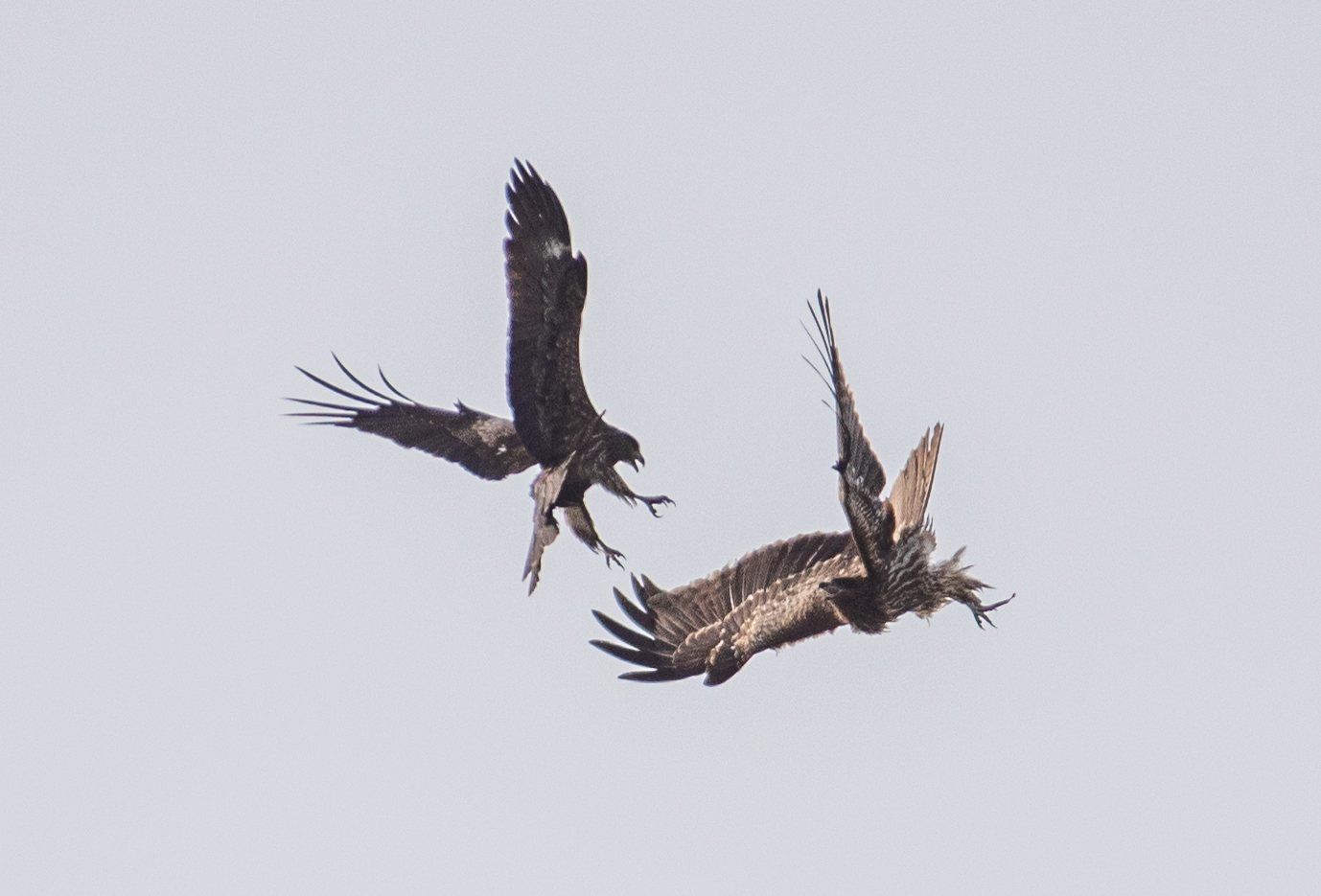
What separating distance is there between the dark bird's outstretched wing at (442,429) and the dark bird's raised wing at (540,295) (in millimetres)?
1721

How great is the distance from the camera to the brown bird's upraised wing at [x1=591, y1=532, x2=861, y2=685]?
15.8 meters

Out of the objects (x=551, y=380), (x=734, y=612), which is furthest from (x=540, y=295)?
(x=734, y=612)

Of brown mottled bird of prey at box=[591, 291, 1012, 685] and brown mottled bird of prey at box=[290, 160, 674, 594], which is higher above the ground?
brown mottled bird of prey at box=[290, 160, 674, 594]

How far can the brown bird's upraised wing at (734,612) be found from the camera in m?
15.8

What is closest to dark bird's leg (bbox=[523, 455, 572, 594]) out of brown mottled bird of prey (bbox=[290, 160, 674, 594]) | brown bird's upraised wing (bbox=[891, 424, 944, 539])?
brown mottled bird of prey (bbox=[290, 160, 674, 594])

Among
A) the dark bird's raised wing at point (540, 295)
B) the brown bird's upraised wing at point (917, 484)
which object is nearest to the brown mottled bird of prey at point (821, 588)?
the brown bird's upraised wing at point (917, 484)

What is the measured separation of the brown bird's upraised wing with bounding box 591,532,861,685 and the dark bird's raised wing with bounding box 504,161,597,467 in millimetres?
1486

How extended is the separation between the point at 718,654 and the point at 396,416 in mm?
4107

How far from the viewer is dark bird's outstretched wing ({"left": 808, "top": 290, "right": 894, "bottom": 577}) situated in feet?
44.1

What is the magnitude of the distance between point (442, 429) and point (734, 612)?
11.3 ft

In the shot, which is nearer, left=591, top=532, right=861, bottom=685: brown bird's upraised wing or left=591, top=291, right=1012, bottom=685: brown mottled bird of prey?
left=591, top=291, right=1012, bottom=685: brown mottled bird of prey

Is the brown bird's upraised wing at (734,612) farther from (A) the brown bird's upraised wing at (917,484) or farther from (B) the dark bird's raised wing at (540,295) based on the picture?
(B) the dark bird's raised wing at (540,295)

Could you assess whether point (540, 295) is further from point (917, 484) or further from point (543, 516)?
point (917, 484)

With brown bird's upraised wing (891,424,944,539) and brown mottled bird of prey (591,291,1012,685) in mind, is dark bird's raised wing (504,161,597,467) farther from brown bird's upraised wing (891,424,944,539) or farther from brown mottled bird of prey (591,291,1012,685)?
brown bird's upraised wing (891,424,944,539)
